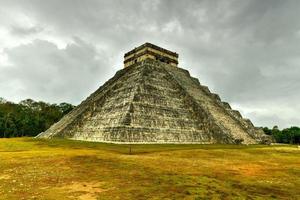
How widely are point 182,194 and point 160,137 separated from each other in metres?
26.1

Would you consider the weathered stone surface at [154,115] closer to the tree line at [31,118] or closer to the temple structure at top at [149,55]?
the temple structure at top at [149,55]

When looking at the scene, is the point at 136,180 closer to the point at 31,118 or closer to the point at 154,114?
the point at 154,114

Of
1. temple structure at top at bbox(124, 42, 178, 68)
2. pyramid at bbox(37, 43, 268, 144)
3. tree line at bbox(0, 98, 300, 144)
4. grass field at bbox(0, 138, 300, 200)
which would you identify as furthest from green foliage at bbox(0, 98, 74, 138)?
grass field at bbox(0, 138, 300, 200)

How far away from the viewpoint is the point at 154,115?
40.8 metres

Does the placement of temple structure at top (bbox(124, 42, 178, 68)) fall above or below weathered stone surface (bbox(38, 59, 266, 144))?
above

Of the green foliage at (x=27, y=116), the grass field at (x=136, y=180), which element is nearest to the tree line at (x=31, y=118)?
the green foliage at (x=27, y=116)

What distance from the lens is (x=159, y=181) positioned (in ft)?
47.8

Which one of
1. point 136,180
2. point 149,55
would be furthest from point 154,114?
point 136,180

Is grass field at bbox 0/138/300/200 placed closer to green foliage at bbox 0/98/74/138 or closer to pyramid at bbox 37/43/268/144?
pyramid at bbox 37/43/268/144

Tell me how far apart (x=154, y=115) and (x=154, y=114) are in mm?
178

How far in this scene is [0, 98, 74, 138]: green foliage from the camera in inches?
2903

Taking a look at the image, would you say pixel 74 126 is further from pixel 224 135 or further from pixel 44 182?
pixel 44 182

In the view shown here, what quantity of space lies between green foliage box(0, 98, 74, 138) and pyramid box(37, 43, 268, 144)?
3105 centimetres

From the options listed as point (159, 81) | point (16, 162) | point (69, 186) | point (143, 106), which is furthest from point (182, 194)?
point (159, 81)
